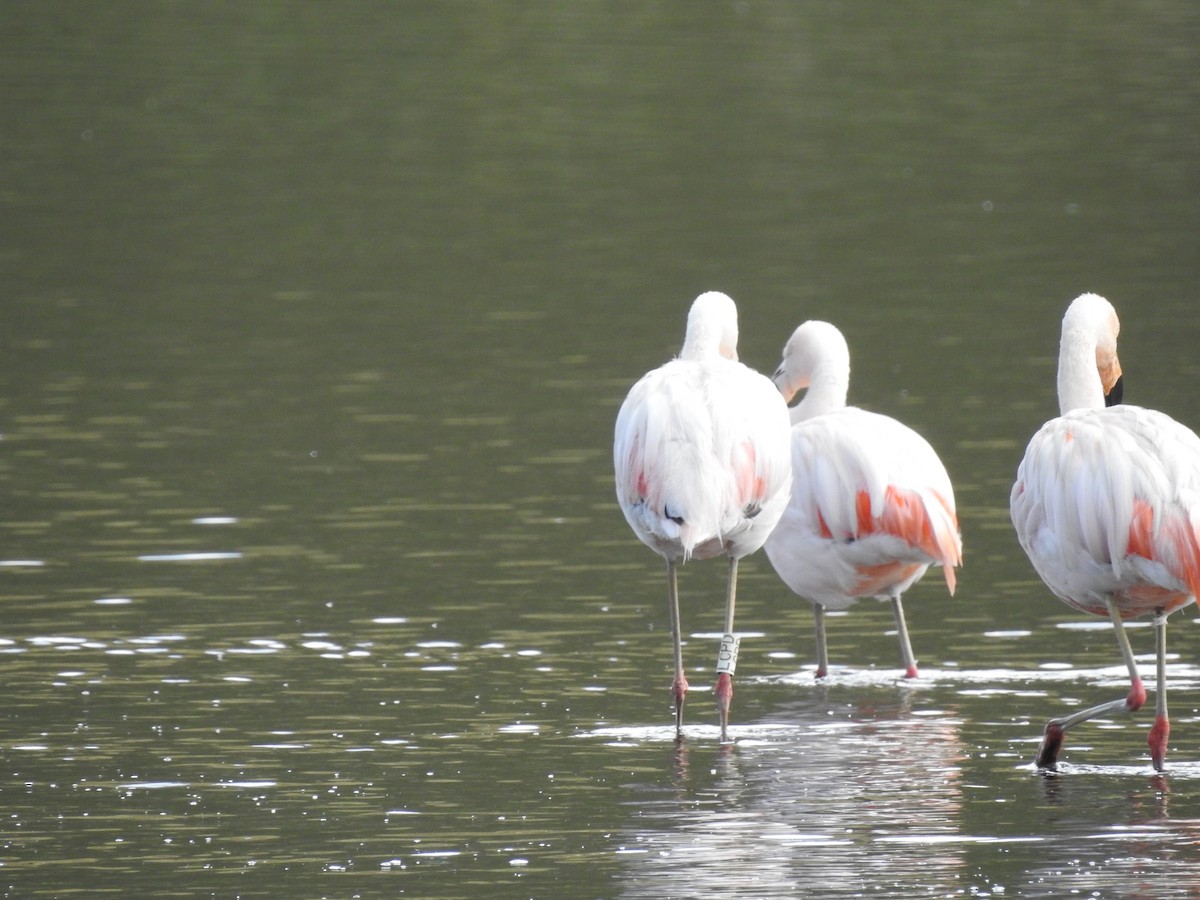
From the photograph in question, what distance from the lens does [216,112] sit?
33.7 meters

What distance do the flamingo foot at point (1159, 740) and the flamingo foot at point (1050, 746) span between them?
0.93 ft

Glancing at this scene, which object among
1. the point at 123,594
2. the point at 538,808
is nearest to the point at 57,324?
the point at 123,594

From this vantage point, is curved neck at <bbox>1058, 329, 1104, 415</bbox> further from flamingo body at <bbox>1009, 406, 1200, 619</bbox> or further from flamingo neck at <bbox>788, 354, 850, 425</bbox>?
flamingo neck at <bbox>788, 354, 850, 425</bbox>

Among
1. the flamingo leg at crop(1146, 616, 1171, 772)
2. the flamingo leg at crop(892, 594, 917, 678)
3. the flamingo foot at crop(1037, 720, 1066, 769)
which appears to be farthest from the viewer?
the flamingo leg at crop(892, 594, 917, 678)

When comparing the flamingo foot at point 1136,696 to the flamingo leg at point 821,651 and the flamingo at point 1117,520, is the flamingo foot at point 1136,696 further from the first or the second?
the flamingo leg at point 821,651

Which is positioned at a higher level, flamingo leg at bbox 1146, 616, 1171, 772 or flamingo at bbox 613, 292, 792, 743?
flamingo at bbox 613, 292, 792, 743

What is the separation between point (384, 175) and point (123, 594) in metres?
18.2

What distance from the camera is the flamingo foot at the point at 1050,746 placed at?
7.79m

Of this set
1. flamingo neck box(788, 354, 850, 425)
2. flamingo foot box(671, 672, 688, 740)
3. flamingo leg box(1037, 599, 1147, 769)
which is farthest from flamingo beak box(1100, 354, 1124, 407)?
flamingo foot box(671, 672, 688, 740)

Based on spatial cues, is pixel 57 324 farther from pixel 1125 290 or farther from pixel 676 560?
pixel 676 560

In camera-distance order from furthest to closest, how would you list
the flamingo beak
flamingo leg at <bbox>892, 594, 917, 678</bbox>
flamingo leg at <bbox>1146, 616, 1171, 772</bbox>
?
flamingo leg at <bbox>892, 594, 917, 678</bbox> → the flamingo beak → flamingo leg at <bbox>1146, 616, 1171, 772</bbox>

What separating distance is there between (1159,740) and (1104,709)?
0.65ft

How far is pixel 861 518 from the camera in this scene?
9469mm

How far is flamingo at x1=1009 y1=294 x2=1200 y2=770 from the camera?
24.6 feet
